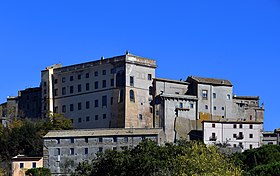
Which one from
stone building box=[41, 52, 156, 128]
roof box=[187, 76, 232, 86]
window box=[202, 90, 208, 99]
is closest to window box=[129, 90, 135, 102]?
stone building box=[41, 52, 156, 128]

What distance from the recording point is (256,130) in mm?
95688

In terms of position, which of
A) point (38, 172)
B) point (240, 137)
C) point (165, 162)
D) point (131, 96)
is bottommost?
point (38, 172)

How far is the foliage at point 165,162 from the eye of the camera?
57.0 metres

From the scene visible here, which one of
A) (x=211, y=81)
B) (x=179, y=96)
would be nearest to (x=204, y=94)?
(x=211, y=81)

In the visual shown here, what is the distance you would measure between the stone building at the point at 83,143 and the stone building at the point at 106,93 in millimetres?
5554

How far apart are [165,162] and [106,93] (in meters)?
36.0

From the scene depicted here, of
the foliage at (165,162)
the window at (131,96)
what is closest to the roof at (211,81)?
the window at (131,96)

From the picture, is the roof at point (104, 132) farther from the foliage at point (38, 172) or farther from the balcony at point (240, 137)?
the balcony at point (240, 137)

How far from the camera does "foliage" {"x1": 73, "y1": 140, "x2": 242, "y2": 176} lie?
Result: 2244 inches

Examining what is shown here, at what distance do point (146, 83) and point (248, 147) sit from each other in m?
13.0

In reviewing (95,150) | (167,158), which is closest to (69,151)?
(95,150)

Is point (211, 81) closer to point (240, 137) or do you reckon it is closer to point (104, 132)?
point (240, 137)

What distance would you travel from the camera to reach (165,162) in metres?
60.2

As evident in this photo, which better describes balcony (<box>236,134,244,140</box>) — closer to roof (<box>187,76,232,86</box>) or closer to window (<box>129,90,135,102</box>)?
roof (<box>187,76,232,86</box>)
